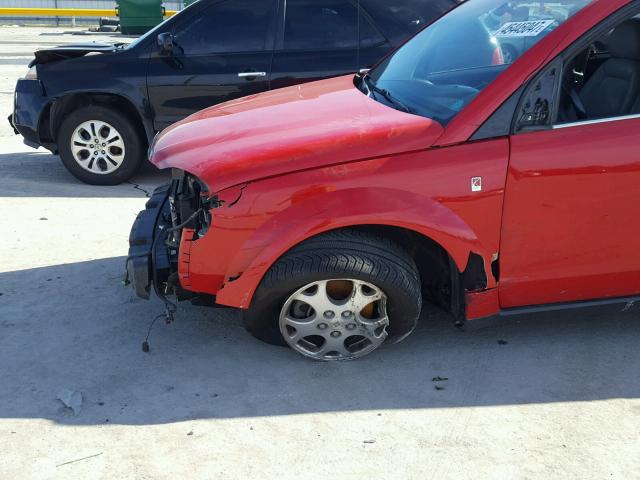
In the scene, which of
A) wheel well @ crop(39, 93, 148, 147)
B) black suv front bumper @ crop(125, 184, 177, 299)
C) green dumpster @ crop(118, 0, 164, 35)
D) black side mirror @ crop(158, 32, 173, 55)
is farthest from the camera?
green dumpster @ crop(118, 0, 164, 35)

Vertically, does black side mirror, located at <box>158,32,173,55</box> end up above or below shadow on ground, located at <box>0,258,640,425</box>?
above

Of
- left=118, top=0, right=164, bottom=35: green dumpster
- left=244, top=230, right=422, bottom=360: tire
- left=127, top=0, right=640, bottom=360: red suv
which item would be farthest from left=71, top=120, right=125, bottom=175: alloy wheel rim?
left=118, top=0, right=164, bottom=35: green dumpster

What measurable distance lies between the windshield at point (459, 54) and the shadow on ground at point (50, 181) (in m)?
3.04

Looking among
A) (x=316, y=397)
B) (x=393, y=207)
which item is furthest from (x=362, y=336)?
(x=393, y=207)

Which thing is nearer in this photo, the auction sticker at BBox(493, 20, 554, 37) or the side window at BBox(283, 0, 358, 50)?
the auction sticker at BBox(493, 20, 554, 37)

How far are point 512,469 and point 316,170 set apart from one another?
1.48 meters

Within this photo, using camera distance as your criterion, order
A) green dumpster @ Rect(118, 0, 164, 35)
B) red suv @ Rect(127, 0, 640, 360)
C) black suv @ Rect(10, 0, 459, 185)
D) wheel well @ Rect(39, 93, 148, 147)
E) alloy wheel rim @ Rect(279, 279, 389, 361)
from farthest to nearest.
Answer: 1. green dumpster @ Rect(118, 0, 164, 35)
2. wheel well @ Rect(39, 93, 148, 147)
3. black suv @ Rect(10, 0, 459, 185)
4. alloy wheel rim @ Rect(279, 279, 389, 361)
5. red suv @ Rect(127, 0, 640, 360)

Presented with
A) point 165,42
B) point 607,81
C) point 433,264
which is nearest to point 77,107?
point 165,42

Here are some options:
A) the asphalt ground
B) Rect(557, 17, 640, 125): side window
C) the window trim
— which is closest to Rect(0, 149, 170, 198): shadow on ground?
the asphalt ground

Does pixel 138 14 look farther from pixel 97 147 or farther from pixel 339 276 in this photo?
pixel 339 276

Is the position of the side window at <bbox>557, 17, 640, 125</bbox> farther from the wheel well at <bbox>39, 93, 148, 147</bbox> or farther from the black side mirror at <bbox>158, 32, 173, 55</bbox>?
the wheel well at <bbox>39, 93, 148, 147</bbox>

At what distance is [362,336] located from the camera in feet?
12.4

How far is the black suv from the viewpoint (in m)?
6.80

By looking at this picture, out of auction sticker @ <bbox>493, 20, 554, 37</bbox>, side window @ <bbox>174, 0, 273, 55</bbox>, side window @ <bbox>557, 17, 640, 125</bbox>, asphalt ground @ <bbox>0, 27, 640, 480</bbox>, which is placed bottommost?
asphalt ground @ <bbox>0, 27, 640, 480</bbox>
